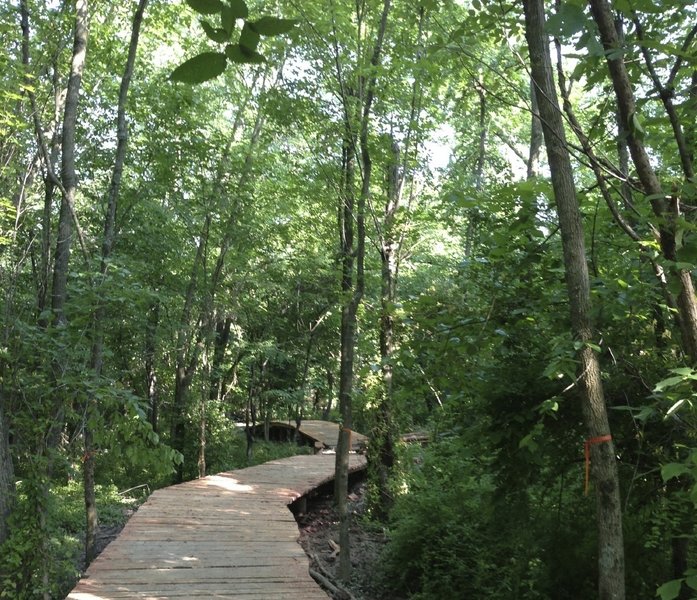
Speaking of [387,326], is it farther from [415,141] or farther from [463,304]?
[463,304]

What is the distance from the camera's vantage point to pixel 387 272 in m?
7.75

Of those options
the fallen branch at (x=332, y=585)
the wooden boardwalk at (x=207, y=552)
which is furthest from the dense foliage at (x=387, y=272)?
the wooden boardwalk at (x=207, y=552)

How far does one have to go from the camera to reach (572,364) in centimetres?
226

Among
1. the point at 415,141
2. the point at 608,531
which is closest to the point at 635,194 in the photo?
the point at 608,531

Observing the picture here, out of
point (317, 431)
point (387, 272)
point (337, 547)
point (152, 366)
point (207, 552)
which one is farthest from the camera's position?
point (317, 431)

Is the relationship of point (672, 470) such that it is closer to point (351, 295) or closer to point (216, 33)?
point (216, 33)

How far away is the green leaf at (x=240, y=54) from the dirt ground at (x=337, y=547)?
19.3 feet

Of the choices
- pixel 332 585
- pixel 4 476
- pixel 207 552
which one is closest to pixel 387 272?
pixel 332 585

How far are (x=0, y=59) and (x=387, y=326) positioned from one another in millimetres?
5347

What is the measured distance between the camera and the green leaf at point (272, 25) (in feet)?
3.25

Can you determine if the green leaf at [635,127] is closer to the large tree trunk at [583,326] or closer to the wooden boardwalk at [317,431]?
the large tree trunk at [583,326]

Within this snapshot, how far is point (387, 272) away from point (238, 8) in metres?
6.77

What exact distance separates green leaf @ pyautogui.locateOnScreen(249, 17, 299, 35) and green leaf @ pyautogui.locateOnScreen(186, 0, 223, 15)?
6 centimetres

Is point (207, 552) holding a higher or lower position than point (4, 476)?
lower
